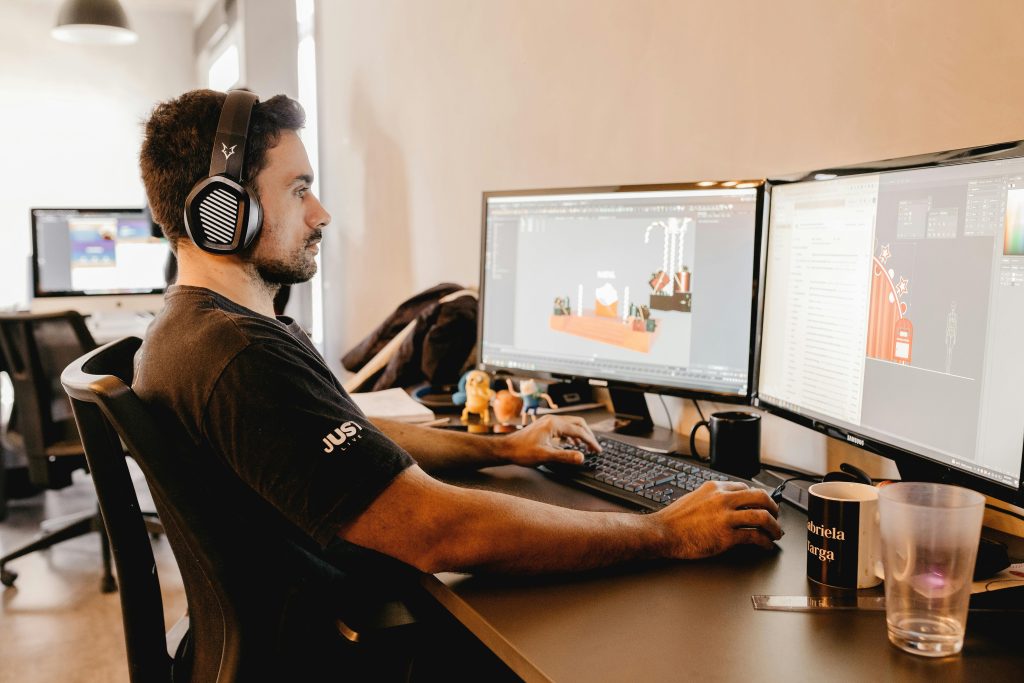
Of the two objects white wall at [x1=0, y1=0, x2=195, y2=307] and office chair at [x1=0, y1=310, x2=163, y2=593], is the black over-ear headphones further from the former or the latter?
white wall at [x1=0, y1=0, x2=195, y2=307]

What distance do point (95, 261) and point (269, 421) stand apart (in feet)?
10.4

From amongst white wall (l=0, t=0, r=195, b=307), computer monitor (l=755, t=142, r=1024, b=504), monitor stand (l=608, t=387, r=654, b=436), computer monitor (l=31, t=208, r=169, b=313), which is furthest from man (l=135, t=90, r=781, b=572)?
white wall (l=0, t=0, r=195, b=307)

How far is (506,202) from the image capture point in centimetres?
175

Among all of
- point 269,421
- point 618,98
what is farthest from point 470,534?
point 618,98

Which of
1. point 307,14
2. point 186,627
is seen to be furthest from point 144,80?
point 186,627

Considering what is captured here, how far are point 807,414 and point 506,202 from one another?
79 centimetres

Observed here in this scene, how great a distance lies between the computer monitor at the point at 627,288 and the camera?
55.5 inches

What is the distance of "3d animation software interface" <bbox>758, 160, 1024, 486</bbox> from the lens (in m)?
0.89

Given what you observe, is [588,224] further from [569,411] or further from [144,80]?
[144,80]

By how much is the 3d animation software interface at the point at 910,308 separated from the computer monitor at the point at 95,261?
3.15 m

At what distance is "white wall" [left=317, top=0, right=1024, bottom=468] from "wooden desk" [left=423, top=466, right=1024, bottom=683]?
56 cm

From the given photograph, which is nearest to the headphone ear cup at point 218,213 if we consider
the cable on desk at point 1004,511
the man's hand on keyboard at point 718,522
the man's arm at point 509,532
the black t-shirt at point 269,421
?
the black t-shirt at point 269,421

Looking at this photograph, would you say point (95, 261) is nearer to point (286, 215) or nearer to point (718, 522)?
point (286, 215)

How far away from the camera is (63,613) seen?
2.54m
